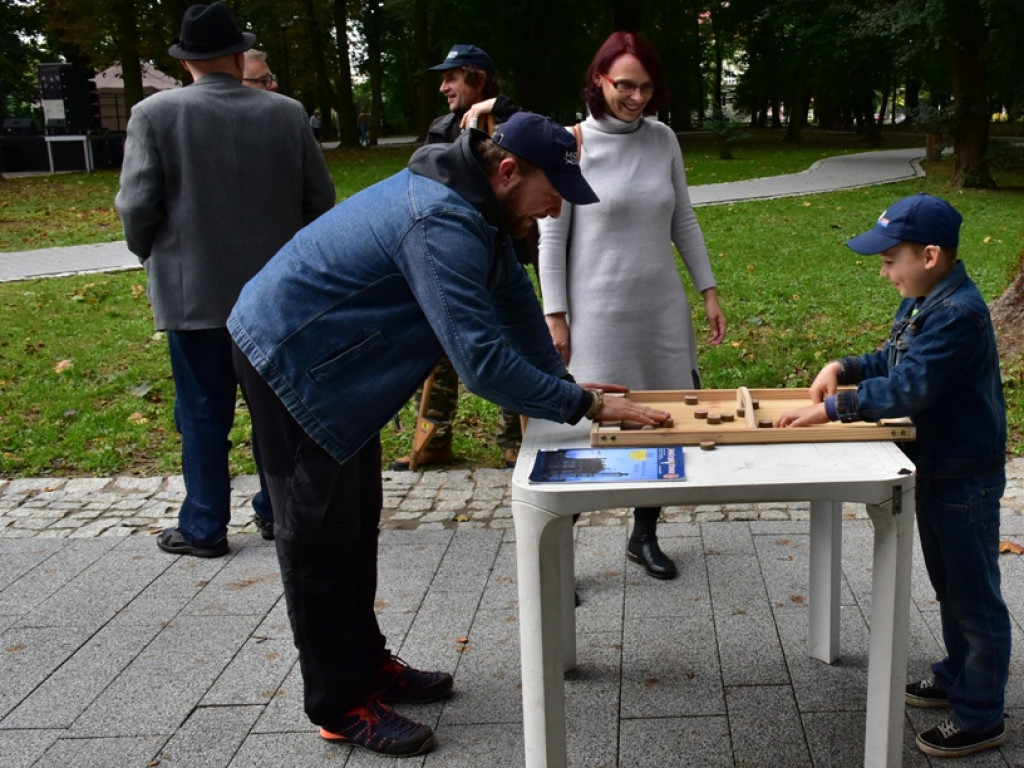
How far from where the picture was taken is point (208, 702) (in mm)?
3725

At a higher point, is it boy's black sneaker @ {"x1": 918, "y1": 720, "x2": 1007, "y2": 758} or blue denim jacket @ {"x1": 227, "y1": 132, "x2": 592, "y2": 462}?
blue denim jacket @ {"x1": 227, "y1": 132, "x2": 592, "y2": 462}

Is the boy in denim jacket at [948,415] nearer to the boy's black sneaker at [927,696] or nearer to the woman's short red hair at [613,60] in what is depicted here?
the boy's black sneaker at [927,696]

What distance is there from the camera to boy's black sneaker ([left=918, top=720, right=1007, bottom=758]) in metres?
3.19

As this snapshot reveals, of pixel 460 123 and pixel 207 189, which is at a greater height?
pixel 460 123

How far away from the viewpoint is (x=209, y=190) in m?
4.66

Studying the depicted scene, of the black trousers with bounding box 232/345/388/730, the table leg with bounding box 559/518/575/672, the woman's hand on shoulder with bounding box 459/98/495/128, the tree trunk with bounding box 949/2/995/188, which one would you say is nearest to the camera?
the black trousers with bounding box 232/345/388/730

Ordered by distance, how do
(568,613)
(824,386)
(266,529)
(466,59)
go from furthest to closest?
(266,529), (466,59), (568,613), (824,386)

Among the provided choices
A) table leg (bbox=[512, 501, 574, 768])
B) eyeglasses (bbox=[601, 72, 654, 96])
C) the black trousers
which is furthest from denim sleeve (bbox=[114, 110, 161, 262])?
table leg (bbox=[512, 501, 574, 768])

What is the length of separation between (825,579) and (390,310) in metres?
1.76

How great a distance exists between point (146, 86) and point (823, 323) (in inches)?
1101

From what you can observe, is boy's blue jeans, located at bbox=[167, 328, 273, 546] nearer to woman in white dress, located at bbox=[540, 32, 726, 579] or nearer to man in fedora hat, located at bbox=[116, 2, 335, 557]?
man in fedora hat, located at bbox=[116, 2, 335, 557]

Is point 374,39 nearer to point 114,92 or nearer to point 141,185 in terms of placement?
point 114,92

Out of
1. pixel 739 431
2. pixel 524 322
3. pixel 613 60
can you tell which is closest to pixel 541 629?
pixel 739 431

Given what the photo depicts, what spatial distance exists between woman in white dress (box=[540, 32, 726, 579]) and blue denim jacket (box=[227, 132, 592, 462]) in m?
1.18
